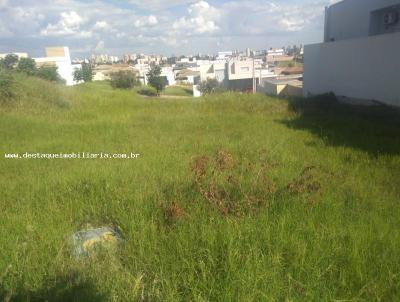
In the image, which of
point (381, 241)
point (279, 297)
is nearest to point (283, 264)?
point (279, 297)

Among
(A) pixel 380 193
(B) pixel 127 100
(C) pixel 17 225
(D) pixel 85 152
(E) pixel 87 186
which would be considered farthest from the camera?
(B) pixel 127 100

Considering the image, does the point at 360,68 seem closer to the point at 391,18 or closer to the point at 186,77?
the point at 391,18

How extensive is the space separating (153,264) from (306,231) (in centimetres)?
125

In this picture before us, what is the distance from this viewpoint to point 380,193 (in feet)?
11.4

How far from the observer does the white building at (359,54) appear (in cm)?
1107

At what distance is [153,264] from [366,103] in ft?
40.0

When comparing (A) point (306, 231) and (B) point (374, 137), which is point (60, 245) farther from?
(B) point (374, 137)

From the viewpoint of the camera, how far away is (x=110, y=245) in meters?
2.47

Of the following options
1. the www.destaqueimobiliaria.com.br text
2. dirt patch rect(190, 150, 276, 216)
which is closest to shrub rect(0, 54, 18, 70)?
the www.destaqueimobiliaria.com.br text

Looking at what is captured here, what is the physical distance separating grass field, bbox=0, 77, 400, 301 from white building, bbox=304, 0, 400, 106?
6178mm

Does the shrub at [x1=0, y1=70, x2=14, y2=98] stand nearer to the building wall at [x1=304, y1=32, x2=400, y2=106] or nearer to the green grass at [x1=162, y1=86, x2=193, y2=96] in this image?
the building wall at [x1=304, y1=32, x2=400, y2=106]

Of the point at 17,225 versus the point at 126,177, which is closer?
the point at 17,225

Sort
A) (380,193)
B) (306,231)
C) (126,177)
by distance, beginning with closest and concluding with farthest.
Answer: (306,231), (380,193), (126,177)

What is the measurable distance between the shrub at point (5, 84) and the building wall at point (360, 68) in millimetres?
12784
